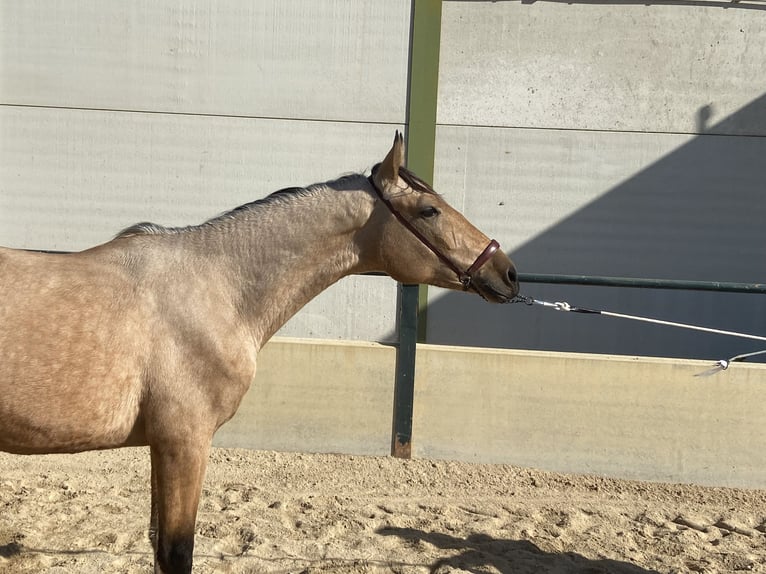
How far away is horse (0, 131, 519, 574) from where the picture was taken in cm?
264

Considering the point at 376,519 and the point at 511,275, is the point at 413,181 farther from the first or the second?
the point at 376,519

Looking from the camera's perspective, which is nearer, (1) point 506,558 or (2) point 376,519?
(1) point 506,558

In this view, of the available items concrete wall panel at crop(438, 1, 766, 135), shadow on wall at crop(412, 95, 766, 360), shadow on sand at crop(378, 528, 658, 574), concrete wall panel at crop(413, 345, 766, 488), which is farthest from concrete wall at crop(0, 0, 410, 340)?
shadow on sand at crop(378, 528, 658, 574)

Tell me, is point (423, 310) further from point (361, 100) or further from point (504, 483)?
point (504, 483)

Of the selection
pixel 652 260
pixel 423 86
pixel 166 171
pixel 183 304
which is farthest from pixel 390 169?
pixel 652 260

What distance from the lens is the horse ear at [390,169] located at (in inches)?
116

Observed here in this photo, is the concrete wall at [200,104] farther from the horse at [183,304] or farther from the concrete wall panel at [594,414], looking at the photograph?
the horse at [183,304]

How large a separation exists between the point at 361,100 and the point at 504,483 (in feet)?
12.5

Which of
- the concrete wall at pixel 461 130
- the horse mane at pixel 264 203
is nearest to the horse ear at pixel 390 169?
the horse mane at pixel 264 203

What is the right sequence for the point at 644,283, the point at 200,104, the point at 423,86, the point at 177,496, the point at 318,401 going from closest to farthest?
the point at 177,496 → the point at 644,283 → the point at 318,401 → the point at 423,86 → the point at 200,104

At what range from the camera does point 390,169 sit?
3.02 meters

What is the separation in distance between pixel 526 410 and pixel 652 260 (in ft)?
9.30

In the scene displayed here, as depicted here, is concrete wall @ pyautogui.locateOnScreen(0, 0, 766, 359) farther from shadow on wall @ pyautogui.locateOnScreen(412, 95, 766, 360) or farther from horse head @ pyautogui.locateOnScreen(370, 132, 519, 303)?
horse head @ pyautogui.locateOnScreen(370, 132, 519, 303)

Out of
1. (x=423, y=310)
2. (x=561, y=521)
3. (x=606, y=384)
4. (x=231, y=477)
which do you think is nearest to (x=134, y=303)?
(x=231, y=477)
